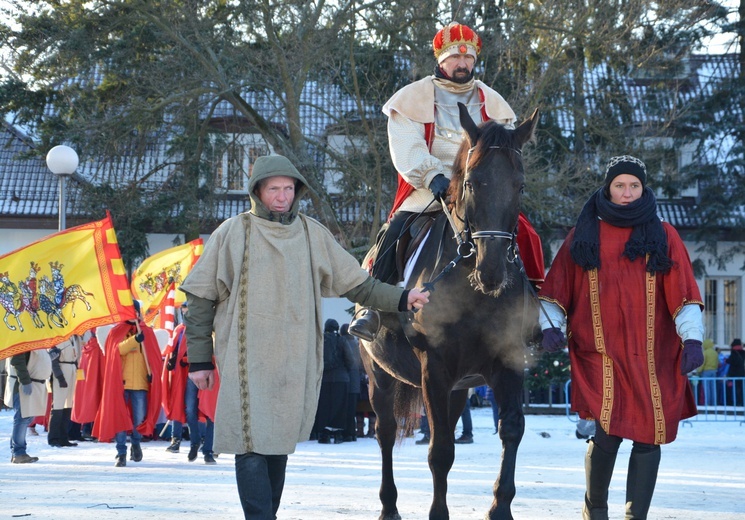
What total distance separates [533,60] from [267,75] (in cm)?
486

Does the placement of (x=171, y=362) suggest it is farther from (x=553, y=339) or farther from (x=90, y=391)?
(x=553, y=339)

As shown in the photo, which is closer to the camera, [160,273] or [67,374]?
[67,374]

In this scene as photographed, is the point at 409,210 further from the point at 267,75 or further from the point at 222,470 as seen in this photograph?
the point at 267,75

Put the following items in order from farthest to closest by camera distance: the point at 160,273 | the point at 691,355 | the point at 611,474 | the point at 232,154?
the point at 232,154
the point at 160,273
the point at 611,474
the point at 691,355

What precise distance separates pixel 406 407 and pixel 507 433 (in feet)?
6.81

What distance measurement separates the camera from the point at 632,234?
624cm

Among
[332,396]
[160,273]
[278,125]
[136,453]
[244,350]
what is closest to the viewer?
[244,350]

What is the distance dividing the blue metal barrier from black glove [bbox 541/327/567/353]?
491 inches

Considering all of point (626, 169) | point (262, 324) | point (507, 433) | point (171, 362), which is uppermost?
point (626, 169)

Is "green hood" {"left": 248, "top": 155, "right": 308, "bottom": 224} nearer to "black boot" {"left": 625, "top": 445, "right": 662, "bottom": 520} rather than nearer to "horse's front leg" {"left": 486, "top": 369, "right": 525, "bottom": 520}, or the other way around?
"horse's front leg" {"left": 486, "top": 369, "right": 525, "bottom": 520}

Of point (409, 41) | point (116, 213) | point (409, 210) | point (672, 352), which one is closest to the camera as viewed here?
point (672, 352)

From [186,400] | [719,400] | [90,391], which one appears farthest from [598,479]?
[719,400]

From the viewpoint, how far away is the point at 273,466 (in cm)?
567

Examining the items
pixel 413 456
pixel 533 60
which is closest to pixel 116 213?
pixel 533 60
